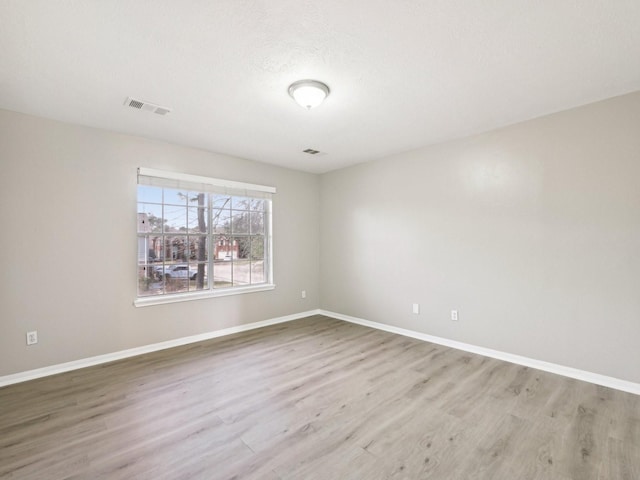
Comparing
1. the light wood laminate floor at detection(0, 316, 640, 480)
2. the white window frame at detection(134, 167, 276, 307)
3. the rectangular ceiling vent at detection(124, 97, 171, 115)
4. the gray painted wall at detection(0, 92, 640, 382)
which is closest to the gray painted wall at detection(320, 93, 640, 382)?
the gray painted wall at detection(0, 92, 640, 382)

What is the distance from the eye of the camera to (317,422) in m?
2.17

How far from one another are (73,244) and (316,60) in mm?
3046

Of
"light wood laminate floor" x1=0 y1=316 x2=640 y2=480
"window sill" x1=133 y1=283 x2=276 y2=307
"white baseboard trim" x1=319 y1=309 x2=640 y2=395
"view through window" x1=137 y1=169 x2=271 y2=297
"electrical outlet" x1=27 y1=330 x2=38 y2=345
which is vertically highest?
"view through window" x1=137 y1=169 x2=271 y2=297

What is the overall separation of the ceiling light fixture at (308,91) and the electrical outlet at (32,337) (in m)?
3.34

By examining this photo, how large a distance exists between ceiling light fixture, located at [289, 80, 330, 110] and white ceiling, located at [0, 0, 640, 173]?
0.24ft

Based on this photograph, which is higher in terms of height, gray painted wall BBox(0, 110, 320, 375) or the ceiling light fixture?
the ceiling light fixture

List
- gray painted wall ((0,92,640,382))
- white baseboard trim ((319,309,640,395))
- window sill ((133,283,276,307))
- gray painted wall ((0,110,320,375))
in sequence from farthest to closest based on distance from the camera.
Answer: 1. window sill ((133,283,276,307))
2. gray painted wall ((0,110,320,375))
3. gray painted wall ((0,92,640,382))
4. white baseboard trim ((319,309,640,395))

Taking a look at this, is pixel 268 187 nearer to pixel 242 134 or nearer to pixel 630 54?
pixel 242 134

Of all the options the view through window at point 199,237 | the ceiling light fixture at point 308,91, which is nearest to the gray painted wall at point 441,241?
the view through window at point 199,237

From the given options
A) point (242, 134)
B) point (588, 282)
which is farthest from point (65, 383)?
point (588, 282)

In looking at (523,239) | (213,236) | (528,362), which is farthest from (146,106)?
(528,362)

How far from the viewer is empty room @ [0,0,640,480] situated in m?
1.81

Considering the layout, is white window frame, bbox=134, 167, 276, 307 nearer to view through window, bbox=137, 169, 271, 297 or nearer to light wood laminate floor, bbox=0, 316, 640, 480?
view through window, bbox=137, 169, 271, 297

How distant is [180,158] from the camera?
3.87 meters
